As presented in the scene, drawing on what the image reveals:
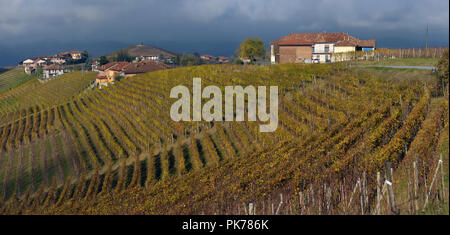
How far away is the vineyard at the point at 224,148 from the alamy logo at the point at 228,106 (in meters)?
0.64

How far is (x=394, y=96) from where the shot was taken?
2109 centimetres

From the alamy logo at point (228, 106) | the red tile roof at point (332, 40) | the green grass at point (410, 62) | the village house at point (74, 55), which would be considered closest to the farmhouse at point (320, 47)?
the red tile roof at point (332, 40)

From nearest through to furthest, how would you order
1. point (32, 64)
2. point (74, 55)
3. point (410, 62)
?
point (410, 62) → point (32, 64) → point (74, 55)

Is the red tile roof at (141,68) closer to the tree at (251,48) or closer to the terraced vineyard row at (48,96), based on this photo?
the terraced vineyard row at (48,96)

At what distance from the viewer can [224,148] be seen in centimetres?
2175

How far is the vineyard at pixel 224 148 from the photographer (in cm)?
1312

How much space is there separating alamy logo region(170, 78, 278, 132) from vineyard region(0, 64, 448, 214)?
64 cm

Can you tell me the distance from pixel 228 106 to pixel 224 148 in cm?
610

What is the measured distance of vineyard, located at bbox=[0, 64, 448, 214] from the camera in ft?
43.1

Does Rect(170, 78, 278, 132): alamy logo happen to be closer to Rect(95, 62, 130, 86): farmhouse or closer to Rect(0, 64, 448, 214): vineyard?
Rect(0, 64, 448, 214): vineyard

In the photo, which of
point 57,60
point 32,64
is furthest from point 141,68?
point 57,60

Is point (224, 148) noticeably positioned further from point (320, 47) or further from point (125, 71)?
point (125, 71)
